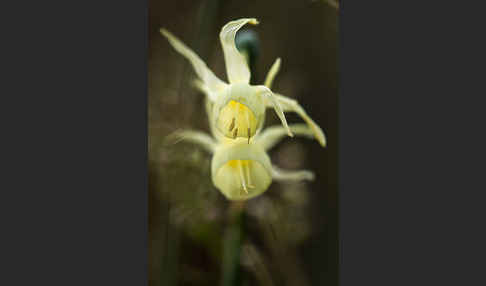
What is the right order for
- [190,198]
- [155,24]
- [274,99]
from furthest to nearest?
1. [190,198]
2. [155,24]
3. [274,99]

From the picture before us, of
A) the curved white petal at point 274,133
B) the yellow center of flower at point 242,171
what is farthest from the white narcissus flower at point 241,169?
the curved white petal at point 274,133

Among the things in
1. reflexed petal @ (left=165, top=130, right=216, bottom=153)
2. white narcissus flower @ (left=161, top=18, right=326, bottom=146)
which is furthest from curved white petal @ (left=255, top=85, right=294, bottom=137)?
reflexed petal @ (left=165, top=130, right=216, bottom=153)

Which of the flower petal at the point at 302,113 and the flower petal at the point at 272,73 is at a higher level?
the flower petal at the point at 272,73

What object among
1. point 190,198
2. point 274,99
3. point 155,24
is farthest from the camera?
point 190,198

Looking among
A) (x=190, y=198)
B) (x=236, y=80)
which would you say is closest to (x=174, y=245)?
(x=190, y=198)

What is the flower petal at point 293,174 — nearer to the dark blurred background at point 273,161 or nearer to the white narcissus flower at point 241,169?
the dark blurred background at point 273,161

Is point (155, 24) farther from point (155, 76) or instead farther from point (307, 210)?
point (307, 210)

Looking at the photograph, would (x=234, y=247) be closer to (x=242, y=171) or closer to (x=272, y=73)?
(x=242, y=171)
